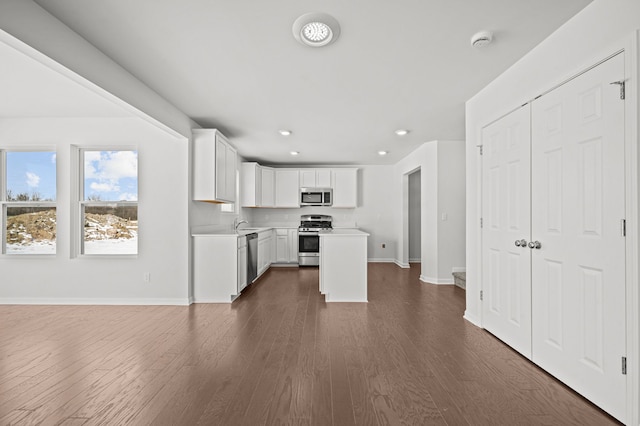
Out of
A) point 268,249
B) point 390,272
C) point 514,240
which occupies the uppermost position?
point 514,240

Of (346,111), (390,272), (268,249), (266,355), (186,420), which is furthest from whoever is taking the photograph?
(268,249)

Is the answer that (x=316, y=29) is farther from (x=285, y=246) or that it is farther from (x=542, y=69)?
(x=285, y=246)

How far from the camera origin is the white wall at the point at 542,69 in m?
1.76

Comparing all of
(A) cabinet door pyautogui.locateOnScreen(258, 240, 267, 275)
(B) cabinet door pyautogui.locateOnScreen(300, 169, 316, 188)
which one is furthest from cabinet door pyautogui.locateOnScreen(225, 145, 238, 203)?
(B) cabinet door pyautogui.locateOnScreen(300, 169, 316, 188)

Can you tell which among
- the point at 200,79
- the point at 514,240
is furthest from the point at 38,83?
the point at 514,240

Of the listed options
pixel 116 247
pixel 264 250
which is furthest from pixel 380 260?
pixel 116 247

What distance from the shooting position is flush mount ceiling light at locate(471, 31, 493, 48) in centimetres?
219

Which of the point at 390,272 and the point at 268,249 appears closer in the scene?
the point at 390,272

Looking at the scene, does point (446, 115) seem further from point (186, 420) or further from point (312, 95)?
point (186, 420)

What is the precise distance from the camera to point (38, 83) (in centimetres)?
316

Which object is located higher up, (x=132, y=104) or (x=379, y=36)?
(x=379, y=36)

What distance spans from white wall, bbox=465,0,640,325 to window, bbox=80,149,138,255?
169 inches

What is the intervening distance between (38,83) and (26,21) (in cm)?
175

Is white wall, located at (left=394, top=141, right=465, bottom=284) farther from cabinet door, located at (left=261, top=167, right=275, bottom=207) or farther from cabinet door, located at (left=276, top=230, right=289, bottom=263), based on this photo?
cabinet door, located at (left=261, top=167, right=275, bottom=207)
